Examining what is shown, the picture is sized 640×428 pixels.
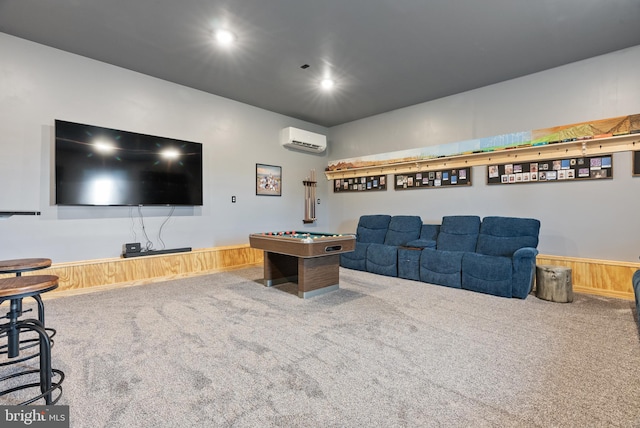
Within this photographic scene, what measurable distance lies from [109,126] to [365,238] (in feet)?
14.1

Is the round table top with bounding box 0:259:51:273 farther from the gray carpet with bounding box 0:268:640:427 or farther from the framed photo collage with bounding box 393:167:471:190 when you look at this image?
the framed photo collage with bounding box 393:167:471:190

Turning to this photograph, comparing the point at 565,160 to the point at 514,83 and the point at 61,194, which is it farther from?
the point at 61,194

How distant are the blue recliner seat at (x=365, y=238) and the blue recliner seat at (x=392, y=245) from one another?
0.31ft

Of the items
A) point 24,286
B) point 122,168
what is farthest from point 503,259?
point 122,168

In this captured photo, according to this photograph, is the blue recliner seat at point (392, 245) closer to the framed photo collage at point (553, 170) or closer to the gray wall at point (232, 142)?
the gray wall at point (232, 142)

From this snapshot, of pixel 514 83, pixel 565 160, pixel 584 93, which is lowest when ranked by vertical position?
pixel 565 160

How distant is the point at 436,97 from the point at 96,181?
5.29 meters

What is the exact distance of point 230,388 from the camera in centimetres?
176

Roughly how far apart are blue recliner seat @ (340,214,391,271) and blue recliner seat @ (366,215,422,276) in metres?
0.10

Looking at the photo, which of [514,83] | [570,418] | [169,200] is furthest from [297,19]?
[570,418]

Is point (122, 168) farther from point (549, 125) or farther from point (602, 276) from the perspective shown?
point (602, 276)

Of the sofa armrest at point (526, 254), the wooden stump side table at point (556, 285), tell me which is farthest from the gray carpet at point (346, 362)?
the sofa armrest at point (526, 254)

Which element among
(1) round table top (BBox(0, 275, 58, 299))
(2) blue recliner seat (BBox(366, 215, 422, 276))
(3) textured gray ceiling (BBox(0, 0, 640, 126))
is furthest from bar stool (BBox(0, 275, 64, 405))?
(2) blue recliner seat (BBox(366, 215, 422, 276))

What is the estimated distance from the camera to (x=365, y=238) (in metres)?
5.55
